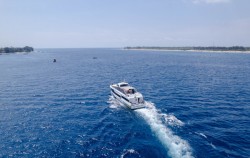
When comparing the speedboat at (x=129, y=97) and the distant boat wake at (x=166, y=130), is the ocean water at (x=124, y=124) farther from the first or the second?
the speedboat at (x=129, y=97)

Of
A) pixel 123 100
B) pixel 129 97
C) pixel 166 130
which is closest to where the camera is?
pixel 166 130

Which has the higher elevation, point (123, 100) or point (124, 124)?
point (123, 100)

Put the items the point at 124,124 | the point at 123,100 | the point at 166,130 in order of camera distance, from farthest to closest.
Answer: the point at 123,100 → the point at 124,124 → the point at 166,130

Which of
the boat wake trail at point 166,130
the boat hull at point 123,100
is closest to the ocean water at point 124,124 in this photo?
the boat wake trail at point 166,130

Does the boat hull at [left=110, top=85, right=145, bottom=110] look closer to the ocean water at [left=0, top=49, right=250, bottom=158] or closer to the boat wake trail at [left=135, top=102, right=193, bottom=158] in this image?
the boat wake trail at [left=135, top=102, right=193, bottom=158]

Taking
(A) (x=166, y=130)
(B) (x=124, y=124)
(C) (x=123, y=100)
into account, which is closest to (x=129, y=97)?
(C) (x=123, y=100)

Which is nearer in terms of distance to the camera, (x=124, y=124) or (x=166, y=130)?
(x=166, y=130)

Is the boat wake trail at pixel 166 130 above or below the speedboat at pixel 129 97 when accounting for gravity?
below

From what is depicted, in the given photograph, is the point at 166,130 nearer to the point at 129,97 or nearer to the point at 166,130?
the point at 166,130

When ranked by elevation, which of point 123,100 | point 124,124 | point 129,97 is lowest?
point 124,124
